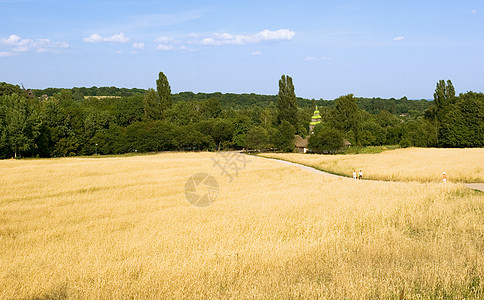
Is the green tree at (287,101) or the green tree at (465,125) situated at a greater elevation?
the green tree at (287,101)

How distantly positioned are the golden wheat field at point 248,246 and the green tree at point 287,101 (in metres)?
75.9

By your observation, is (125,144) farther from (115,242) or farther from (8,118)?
(115,242)

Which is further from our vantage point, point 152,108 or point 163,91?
point 163,91

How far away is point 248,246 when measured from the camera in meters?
11.8

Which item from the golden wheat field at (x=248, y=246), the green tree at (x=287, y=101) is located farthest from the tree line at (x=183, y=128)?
the golden wheat field at (x=248, y=246)

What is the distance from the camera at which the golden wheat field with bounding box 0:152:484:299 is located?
8484mm

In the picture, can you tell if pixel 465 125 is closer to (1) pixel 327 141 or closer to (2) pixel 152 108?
(1) pixel 327 141

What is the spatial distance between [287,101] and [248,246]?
293 ft

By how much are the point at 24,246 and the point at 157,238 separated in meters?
4.30

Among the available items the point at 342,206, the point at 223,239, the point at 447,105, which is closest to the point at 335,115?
the point at 447,105

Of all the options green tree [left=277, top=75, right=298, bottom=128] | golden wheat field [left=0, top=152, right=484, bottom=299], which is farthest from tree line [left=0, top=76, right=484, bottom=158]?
golden wheat field [left=0, top=152, right=484, bottom=299]

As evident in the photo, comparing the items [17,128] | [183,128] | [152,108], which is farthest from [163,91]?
[17,128]

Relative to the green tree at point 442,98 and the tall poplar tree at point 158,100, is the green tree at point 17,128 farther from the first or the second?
the green tree at point 442,98

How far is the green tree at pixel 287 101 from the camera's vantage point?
98.9 m
